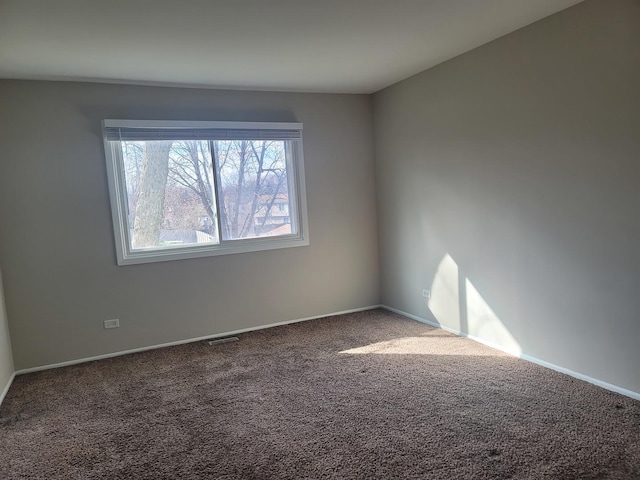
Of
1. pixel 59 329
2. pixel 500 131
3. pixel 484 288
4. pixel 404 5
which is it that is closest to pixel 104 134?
pixel 59 329

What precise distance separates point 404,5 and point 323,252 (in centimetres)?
278

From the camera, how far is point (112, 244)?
3.94m

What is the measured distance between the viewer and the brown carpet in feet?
7.21

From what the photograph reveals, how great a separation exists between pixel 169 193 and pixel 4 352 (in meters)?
1.87

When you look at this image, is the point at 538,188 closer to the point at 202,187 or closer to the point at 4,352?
the point at 202,187

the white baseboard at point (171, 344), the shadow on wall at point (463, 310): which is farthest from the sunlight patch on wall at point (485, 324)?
the white baseboard at point (171, 344)

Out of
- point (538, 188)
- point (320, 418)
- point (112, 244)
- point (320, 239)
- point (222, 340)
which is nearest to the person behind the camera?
point (320, 418)

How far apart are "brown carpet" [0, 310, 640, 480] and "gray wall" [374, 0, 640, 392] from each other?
37 centimetres

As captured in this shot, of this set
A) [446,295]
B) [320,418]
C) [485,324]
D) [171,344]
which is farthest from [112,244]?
[485,324]

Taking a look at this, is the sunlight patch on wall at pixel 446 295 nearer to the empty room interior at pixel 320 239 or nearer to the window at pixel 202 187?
the empty room interior at pixel 320 239

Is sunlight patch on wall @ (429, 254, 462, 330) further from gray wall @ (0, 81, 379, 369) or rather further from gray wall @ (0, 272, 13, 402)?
gray wall @ (0, 272, 13, 402)

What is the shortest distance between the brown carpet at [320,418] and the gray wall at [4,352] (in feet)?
0.42

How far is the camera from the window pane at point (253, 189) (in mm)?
4414

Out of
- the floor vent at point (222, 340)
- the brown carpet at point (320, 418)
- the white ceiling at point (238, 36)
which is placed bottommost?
the brown carpet at point (320, 418)
